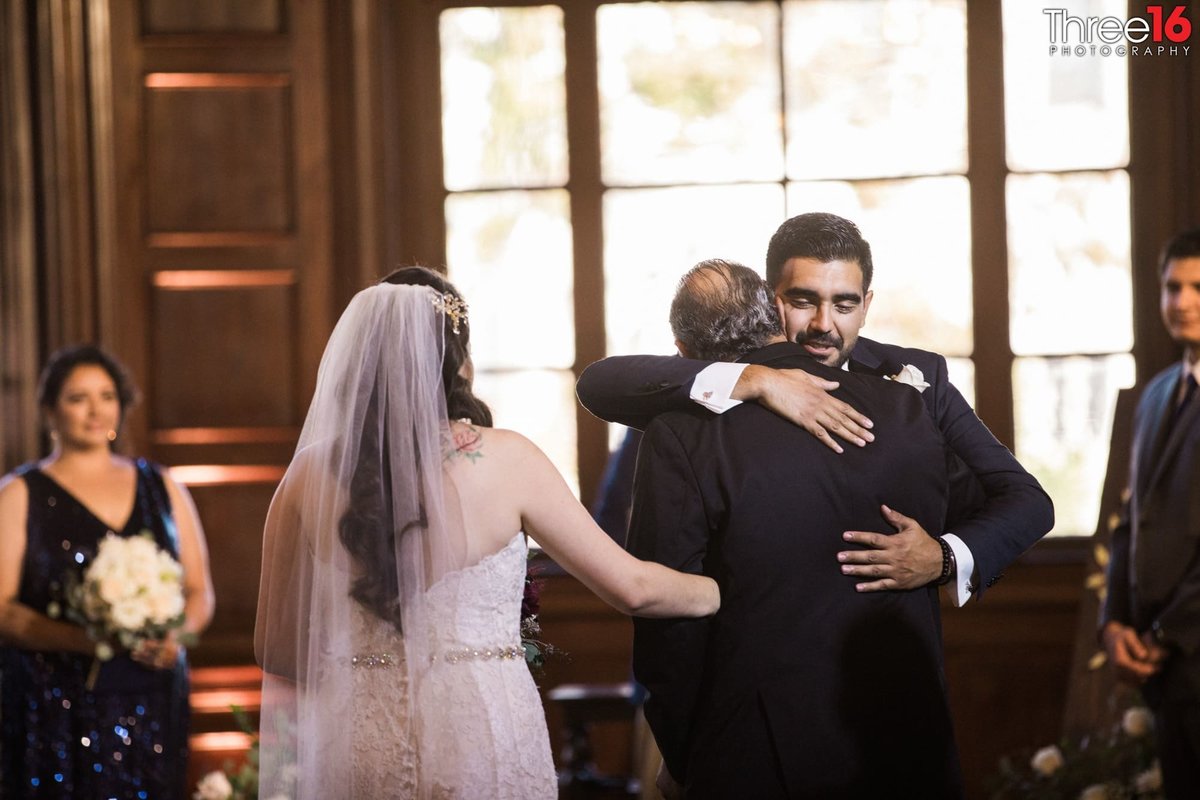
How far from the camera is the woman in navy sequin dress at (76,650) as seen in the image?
390cm

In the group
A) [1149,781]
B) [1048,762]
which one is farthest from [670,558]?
[1048,762]

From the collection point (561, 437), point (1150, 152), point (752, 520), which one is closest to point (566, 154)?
point (561, 437)

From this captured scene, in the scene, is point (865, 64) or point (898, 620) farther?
point (865, 64)

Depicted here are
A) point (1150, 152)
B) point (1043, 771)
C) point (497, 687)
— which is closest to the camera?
point (497, 687)

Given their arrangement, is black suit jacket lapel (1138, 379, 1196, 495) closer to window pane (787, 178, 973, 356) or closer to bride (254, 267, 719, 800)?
window pane (787, 178, 973, 356)

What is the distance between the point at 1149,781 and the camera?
3781 mm

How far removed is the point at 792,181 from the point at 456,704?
9.95 ft

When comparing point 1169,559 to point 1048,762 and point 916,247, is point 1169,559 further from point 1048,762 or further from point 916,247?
point 916,247

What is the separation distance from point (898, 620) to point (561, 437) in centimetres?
282

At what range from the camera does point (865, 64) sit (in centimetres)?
495

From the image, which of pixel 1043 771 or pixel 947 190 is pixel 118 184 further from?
pixel 1043 771

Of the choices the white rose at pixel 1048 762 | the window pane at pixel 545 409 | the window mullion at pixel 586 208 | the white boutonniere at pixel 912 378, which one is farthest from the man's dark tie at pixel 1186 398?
the window pane at pixel 545 409

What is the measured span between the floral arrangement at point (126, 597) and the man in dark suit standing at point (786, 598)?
6.22ft

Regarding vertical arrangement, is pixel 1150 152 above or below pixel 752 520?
above
